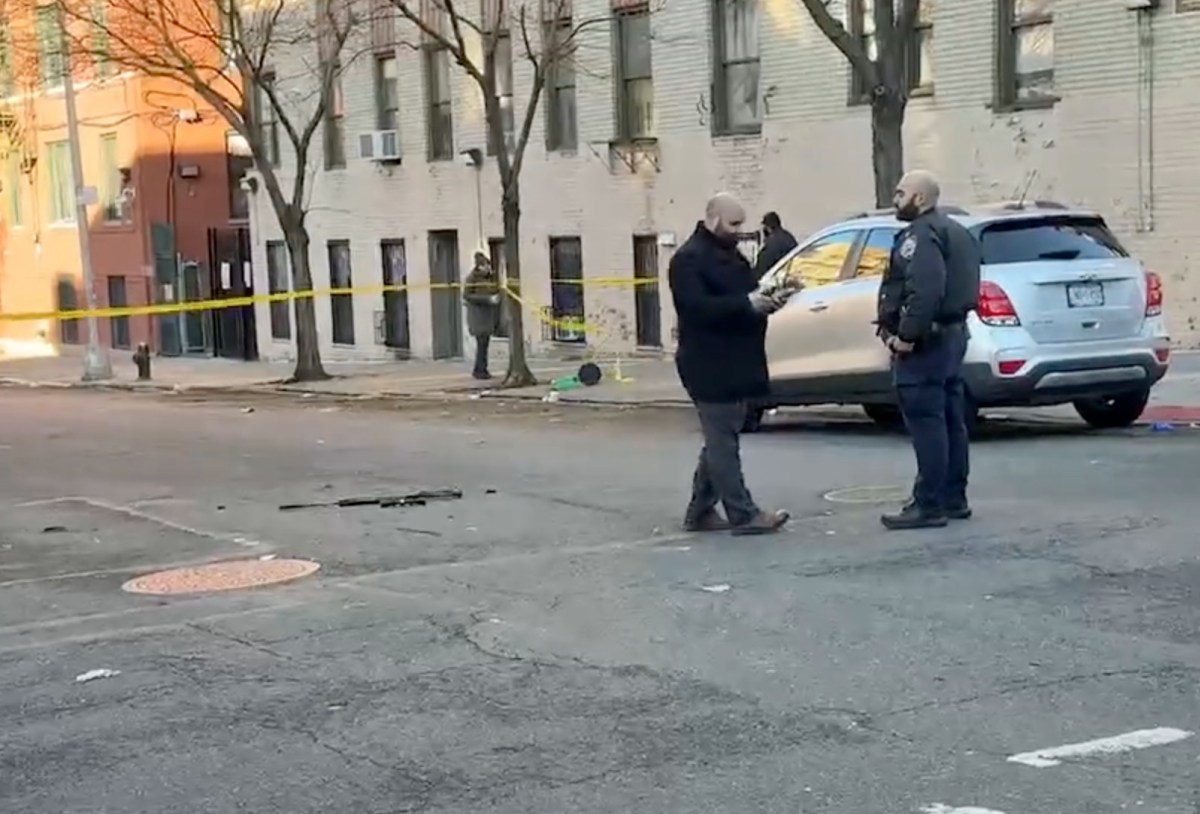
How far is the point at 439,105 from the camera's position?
99.8ft

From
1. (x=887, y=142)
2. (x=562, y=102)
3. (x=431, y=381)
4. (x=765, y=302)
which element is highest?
(x=562, y=102)

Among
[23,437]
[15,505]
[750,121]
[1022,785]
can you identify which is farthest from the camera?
[750,121]

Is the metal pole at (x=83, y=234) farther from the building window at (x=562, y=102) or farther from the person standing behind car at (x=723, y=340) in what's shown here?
the person standing behind car at (x=723, y=340)

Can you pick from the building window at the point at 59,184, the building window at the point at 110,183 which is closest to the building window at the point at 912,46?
the building window at the point at 110,183

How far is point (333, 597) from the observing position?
8.28m

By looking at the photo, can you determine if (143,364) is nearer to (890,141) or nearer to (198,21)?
(198,21)

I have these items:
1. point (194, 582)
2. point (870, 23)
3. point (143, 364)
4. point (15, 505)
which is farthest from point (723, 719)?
Result: point (143, 364)

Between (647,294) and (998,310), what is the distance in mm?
13580

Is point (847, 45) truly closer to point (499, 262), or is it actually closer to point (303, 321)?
point (499, 262)

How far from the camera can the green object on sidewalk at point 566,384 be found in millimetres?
22031

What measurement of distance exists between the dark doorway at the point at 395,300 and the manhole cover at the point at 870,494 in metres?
21.1

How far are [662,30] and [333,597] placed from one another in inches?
717

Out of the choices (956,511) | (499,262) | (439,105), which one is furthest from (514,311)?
(956,511)

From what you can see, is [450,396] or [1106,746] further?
[450,396]
